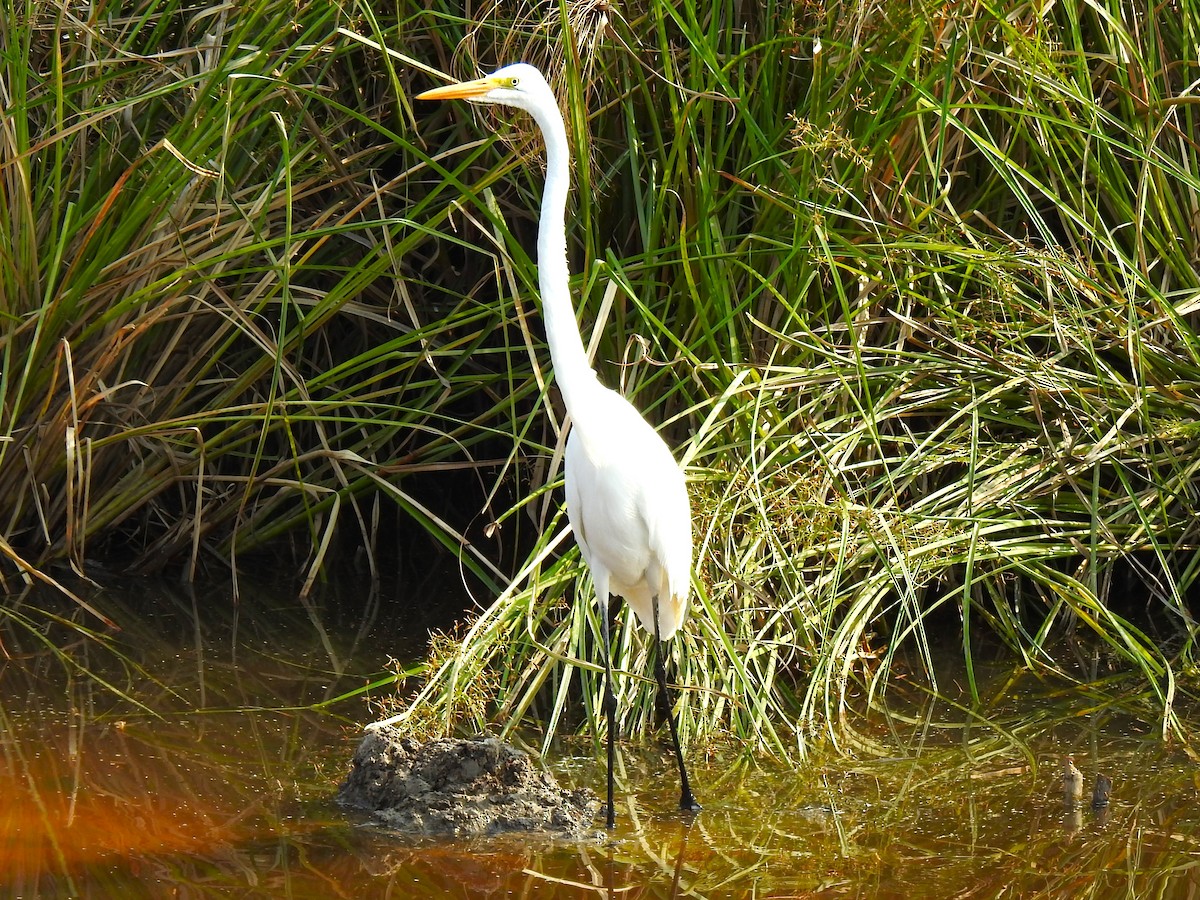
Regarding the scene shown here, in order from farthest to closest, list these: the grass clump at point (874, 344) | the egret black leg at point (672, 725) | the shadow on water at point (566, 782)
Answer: the grass clump at point (874, 344)
the egret black leg at point (672, 725)
the shadow on water at point (566, 782)

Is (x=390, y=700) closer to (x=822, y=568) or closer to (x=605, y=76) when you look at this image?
(x=822, y=568)

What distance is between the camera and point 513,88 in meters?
2.61

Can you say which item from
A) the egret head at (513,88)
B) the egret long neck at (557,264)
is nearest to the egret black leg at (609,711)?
the egret long neck at (557,264)

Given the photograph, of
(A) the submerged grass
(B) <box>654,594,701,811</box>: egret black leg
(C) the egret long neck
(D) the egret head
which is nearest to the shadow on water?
(B) <box>654,594,701,811</box>: egret black leg

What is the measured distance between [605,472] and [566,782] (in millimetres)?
690

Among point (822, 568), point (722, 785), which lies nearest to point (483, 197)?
point (822, 568)

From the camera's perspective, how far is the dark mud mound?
2.57 meters

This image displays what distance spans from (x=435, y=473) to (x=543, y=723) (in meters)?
1.51

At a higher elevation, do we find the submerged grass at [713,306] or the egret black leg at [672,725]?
the submerged grass at [713,306]

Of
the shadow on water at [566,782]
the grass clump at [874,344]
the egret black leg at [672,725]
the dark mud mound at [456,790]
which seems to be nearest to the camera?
the shadow on water at [566,782]

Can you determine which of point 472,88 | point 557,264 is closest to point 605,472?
point 557,264

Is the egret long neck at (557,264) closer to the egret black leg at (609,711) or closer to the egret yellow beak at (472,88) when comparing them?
the egret yellow beak at (472,88)

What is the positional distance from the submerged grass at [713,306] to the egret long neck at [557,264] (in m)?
0.41

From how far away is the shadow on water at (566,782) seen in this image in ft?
7.79
